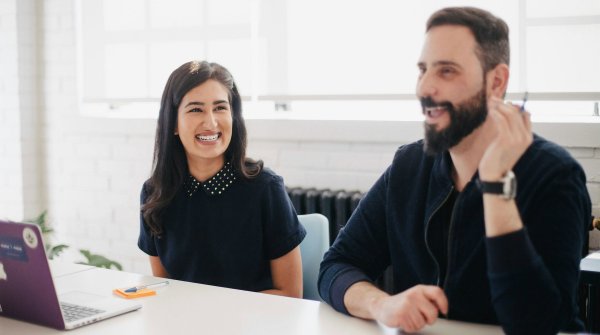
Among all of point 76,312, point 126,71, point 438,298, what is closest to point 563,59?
point 438,298

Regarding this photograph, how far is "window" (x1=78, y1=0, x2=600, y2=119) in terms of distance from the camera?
2686 mm

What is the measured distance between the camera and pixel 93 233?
13.2 ft

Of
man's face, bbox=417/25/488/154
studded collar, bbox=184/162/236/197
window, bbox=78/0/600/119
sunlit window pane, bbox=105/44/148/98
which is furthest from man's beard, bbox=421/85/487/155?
sunlit window pane, bbox=105/44/148/98

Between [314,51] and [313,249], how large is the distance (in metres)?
1.19

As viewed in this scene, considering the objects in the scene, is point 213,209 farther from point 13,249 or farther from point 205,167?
point 13,249

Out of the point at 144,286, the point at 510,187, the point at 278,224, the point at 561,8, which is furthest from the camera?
the point at 561,8

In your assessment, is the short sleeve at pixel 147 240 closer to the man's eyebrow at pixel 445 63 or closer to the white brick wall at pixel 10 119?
the man's eyebrow at pixel 445 63

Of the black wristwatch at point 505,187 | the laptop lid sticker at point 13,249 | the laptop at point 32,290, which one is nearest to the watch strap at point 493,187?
the black wristwatch at point 505,187

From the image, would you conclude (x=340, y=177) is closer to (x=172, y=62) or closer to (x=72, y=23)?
(x=172, y=62)

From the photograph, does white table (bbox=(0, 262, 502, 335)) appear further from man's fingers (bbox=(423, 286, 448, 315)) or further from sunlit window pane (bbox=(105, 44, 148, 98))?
sunlit window pane (bbox=(105, 44, 148, 98))

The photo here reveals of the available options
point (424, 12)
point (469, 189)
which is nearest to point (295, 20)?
point (424, 12)

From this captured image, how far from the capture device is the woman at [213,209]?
2.26 m

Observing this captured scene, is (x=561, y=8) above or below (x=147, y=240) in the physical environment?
above

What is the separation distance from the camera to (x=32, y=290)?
A: 5.40ft
